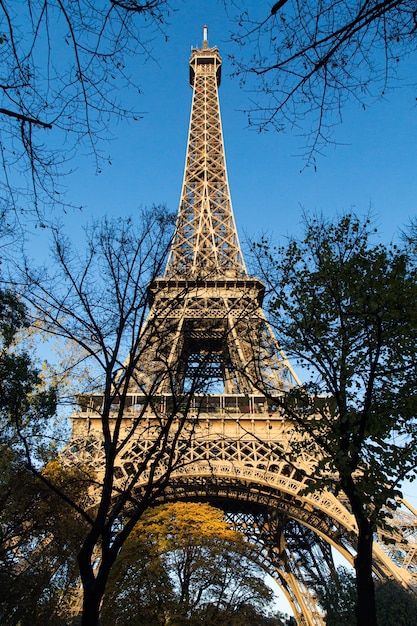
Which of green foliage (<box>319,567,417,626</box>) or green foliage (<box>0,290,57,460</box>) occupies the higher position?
green foliage (<box>0,290,57,460</box>)

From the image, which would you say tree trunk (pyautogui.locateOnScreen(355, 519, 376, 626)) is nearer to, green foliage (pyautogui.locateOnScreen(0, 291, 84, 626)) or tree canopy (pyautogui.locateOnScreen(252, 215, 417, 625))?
tree canopy (pyautogui.locateOnScreen(252, 215, 417, 625))

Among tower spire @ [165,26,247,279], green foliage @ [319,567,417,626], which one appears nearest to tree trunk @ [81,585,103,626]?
green foliage @ [319,567,417,626]

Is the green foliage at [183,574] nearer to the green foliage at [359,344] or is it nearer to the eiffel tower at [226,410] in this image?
the eiffel tower at [226,410]

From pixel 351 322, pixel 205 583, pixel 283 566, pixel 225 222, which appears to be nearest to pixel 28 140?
pixel 351 322

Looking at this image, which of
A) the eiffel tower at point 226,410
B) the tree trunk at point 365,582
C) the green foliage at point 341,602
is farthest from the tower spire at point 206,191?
the tree trunk at point 365,582

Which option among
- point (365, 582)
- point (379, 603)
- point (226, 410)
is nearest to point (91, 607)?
point (365, 582)

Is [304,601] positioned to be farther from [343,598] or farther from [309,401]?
[309,401]
